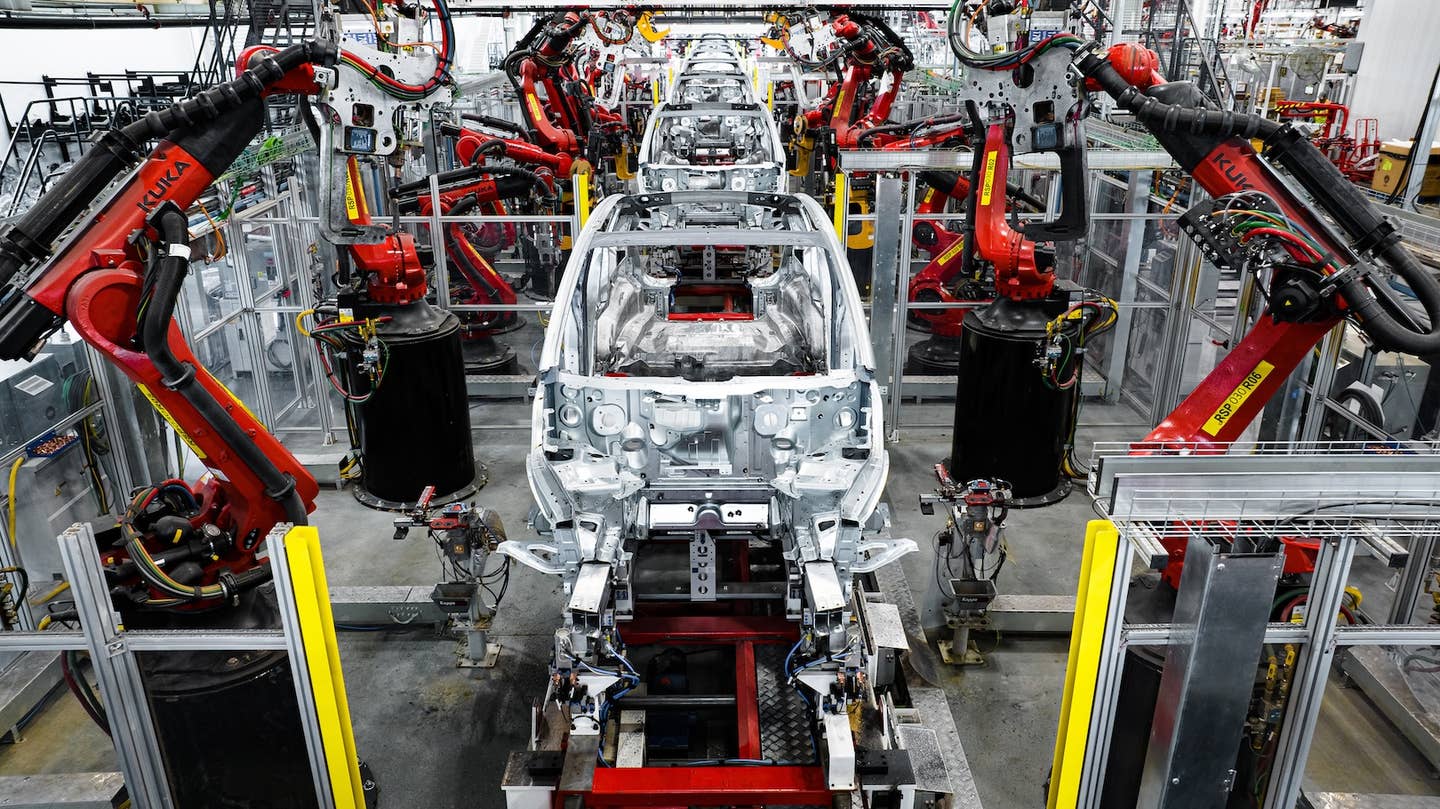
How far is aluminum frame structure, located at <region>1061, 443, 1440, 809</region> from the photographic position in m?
2.22

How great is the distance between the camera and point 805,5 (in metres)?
9.46

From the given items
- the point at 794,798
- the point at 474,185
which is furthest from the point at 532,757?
the point at 474,185

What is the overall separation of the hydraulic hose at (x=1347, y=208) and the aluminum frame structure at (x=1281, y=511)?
6.20 ft

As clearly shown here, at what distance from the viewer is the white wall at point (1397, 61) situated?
11.7 metres

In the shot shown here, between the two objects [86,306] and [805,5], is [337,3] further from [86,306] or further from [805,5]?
[805,5]

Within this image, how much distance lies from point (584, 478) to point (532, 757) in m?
1.13

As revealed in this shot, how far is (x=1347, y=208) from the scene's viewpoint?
4.16 metres

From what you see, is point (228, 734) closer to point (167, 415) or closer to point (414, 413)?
point (167, 415)

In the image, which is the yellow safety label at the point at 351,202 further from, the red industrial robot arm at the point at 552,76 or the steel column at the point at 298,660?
the red industrial robot arm at the point at 552,76

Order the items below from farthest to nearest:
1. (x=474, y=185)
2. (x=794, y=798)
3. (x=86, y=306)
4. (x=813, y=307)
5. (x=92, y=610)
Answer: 1. (x=474, y=185)
2. (x=813, y=307)
3. (x=86, y=306)
4. (x=794, y=798)
5. (x=92, y=610)

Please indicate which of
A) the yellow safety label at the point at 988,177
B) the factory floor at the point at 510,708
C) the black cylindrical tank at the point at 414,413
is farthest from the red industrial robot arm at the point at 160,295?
the yellow safety label at the point at 988,177

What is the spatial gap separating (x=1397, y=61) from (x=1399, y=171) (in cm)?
680

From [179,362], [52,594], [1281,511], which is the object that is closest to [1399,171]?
[1281,511]

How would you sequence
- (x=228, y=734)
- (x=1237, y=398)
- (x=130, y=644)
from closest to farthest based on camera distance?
(x=130, y=644) < (x=228, y=734) < (x=1237, y=398)
